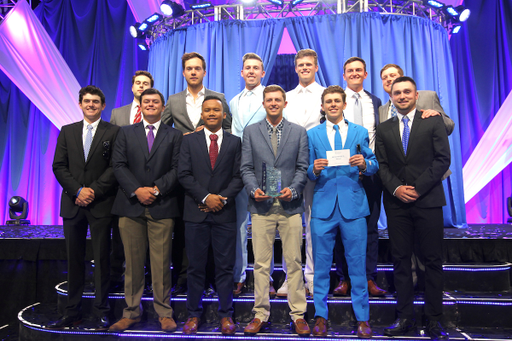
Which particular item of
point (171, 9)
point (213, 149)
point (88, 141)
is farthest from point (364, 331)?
point (171, 9)

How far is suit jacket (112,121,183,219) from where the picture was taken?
2.53m

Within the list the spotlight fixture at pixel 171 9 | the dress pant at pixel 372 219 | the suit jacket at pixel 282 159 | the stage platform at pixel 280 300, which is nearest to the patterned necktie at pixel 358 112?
the dress pant at pixel 372 219

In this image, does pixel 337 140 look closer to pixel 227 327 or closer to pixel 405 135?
pixel 405 135

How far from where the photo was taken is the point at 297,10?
20.2 feet

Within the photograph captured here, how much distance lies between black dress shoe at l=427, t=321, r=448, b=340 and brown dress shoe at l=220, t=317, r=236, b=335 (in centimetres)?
129

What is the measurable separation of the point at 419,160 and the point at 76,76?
286 inches

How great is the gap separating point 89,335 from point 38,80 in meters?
5.64

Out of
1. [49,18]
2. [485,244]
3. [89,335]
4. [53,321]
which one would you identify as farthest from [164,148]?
[49,18]

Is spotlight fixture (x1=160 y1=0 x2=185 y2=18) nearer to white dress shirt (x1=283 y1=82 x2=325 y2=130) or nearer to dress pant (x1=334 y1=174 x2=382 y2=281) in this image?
white dress shirt (x1=283 y1=82 x2=325 y2=130)

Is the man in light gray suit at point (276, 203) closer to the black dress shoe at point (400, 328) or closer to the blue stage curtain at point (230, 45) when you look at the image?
the black dress shoe at point (400, 328)

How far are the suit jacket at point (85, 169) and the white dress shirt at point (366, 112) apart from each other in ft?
6.13

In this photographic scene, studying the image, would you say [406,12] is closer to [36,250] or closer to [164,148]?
[164,148]

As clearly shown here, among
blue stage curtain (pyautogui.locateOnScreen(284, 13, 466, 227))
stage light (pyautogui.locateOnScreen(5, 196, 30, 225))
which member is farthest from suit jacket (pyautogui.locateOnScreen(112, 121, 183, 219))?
stage light (pyautogui.locateOnScreen(5, 196, 30, 225))

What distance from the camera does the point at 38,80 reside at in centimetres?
654
